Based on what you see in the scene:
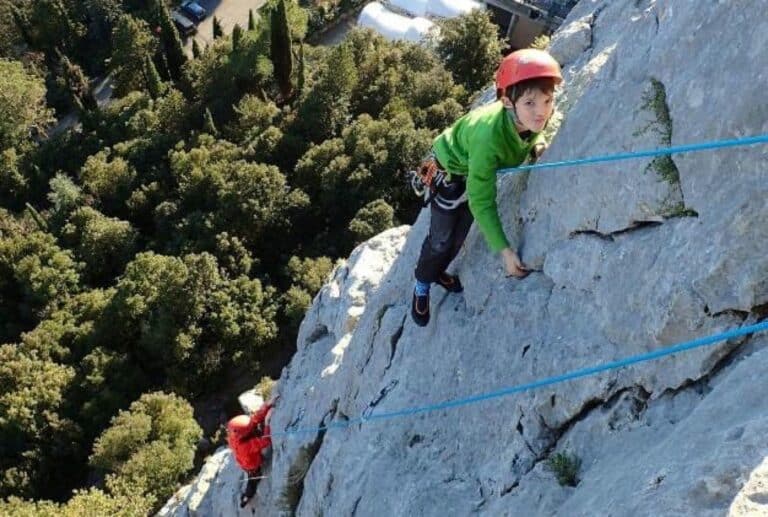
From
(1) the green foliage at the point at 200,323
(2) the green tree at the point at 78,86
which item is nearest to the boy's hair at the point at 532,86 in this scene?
(1) the green foliage at the point at 200,323

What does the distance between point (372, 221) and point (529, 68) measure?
2302cm

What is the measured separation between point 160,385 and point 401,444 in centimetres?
2278

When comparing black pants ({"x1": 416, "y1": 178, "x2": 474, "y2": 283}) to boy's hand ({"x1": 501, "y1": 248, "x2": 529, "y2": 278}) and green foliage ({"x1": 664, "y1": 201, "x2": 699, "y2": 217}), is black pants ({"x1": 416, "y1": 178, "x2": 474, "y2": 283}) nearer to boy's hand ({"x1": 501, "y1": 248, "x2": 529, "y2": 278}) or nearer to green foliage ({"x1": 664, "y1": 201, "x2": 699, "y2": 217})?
boy's hand ({"x1": 501, "y1": 248, "x2": 529, "y2": 278})

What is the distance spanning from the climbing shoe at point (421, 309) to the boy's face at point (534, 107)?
338cm

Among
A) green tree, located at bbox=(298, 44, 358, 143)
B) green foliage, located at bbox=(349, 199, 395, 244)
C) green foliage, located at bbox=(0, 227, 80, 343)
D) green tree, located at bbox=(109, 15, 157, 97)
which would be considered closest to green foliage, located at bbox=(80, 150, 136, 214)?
green foliage, located at bbox=(0, 227, 80, 343)

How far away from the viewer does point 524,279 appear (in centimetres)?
784

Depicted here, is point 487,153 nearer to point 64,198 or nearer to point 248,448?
point 248,448

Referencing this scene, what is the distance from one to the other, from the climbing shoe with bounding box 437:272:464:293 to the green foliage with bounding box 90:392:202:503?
17047 mm

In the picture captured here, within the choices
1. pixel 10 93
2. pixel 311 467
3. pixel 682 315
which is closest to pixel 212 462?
pixel 311 467

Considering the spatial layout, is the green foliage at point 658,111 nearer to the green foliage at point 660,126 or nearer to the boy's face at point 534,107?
the green foliage at point 660,126

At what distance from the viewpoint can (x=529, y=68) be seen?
6.28 meters

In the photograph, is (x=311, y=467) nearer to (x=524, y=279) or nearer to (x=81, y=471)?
(x=524, y=279)

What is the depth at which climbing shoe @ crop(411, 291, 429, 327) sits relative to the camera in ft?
31.0

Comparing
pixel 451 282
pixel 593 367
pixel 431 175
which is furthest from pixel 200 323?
pixel 593 367
